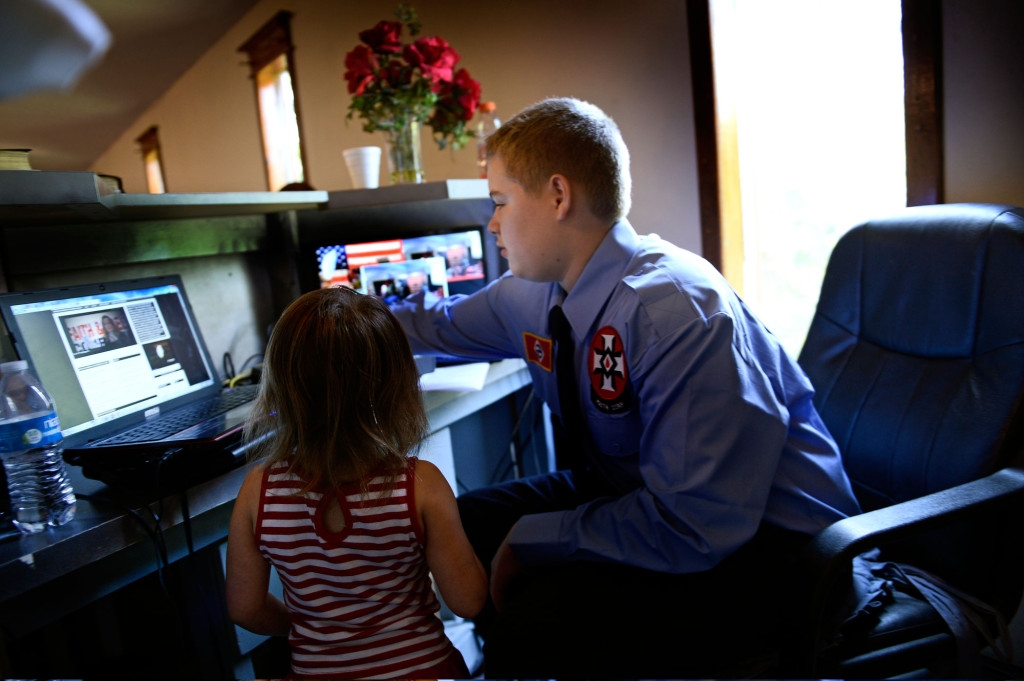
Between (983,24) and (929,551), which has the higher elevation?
(983,24)

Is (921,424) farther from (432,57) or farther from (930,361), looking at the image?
(432,57)

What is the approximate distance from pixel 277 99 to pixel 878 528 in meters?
3.92

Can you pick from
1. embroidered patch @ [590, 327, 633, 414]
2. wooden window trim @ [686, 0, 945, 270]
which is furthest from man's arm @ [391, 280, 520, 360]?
wooden window trim @ [686, 0, 945, 270]

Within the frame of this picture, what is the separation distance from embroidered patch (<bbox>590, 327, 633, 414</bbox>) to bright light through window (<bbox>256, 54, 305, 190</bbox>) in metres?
3.08

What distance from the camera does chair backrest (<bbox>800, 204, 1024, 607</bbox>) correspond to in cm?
97

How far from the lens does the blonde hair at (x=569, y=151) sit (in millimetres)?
1113

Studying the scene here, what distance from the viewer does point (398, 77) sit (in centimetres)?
167

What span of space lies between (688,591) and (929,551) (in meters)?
0.43

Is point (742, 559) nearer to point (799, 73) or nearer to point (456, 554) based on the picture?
point (456, 554)

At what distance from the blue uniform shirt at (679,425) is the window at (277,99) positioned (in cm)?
297

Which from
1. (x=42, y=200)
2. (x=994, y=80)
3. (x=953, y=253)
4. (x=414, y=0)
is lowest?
(x=953, y=253)

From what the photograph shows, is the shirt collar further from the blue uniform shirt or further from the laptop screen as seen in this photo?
the laptop screen

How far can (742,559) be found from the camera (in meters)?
0.95

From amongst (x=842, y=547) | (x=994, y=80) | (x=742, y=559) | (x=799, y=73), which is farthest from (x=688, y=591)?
(x=799, y=73)
